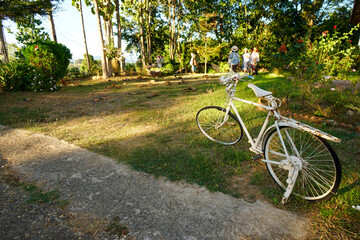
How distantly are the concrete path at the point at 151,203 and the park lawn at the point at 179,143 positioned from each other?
17 centimetres

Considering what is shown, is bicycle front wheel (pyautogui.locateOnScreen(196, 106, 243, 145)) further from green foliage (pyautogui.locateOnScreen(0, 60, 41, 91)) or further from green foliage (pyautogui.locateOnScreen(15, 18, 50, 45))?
green foliage (pyautogui.locateOnScreen(15, 18, 50, 45))

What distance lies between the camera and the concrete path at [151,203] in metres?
1.94

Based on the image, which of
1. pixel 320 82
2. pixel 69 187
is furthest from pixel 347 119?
pixel 69 187

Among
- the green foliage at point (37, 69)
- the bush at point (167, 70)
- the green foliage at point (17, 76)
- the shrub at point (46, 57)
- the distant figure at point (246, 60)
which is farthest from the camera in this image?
the bush at point (167, 70)

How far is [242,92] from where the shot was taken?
7.23 meters

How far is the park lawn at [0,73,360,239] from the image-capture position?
2.23 meters

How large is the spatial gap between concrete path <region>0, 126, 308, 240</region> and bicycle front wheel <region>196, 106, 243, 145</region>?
1524 mm

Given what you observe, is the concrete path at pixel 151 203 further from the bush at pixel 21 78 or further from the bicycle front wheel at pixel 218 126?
the bush at pixel 21 78

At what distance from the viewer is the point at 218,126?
12.6 feet

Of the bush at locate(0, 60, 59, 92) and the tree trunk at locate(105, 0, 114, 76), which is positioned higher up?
the tree trunk at locate(105, 0, 114, 76)

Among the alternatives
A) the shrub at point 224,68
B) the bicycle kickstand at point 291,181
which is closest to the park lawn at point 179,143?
the bicycle kickstand at point 291,181

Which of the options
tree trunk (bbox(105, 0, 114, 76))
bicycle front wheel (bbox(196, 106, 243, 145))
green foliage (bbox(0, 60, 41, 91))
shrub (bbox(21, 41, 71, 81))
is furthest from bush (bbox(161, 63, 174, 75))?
bicycle front wheel (bbox(196, 106, 243, 145))

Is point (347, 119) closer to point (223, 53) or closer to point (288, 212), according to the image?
point (288, 212)

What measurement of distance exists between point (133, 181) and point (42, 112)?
4753 mm
